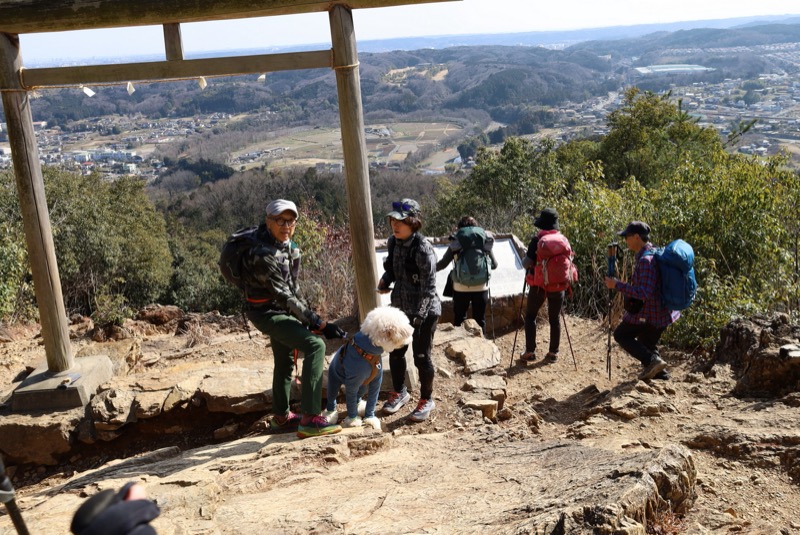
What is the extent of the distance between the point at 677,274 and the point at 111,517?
4360 millimetres

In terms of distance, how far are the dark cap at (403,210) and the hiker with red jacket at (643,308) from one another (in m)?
1.68

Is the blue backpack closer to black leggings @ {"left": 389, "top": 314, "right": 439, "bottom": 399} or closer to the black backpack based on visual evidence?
black leggings @ {"left": 389, "top": 314, "right": 439, "bottom": 399}

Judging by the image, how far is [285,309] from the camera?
4.38 metres

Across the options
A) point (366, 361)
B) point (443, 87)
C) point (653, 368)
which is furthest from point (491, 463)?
point (443, 87)

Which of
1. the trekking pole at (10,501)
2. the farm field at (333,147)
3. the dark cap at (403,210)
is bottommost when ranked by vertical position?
the farm field at (333,147)

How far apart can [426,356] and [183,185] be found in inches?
1675

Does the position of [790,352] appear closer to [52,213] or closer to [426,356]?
[426,356]

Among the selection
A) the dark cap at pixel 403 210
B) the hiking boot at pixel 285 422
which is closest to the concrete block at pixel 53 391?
the hiking boot at pixel 285 422

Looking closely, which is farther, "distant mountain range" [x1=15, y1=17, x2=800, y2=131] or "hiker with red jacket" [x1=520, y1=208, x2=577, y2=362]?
"distant mountain range" [x1=15, y1=17, x2=800, y2=131]

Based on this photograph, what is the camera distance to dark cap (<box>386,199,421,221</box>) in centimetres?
457

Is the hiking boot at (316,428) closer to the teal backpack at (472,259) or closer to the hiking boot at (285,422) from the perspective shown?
the hiking boot at (285,422)

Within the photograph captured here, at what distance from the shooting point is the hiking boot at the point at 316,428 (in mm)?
4445

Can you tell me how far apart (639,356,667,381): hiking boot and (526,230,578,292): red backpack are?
103 cm

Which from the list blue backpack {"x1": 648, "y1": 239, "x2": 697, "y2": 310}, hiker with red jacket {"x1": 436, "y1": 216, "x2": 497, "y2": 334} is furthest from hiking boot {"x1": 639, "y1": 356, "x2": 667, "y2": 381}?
hiker with red jacket {"x1": 436, "y1": 216, "x2": 497, "y2": 334}
